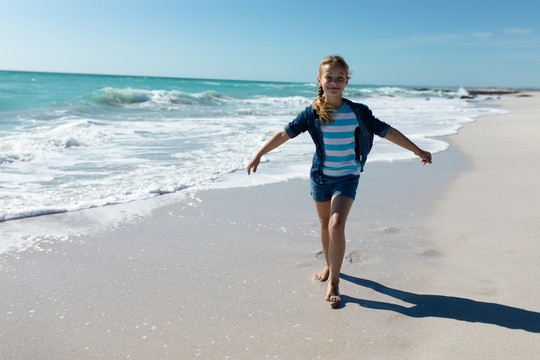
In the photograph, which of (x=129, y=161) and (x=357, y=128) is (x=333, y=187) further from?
(x=129, y=161)

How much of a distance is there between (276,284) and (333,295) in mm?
436

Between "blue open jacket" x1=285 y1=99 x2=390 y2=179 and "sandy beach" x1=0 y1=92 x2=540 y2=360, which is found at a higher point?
"blue open jacket" x1=285 y1=99 x2=390 y2=179

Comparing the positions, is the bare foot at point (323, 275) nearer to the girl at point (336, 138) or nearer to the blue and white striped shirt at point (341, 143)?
the girl at point (336, 138)

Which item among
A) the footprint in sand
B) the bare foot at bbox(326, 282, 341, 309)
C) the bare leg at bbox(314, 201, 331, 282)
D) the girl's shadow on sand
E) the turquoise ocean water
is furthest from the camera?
the turquoise ocean water

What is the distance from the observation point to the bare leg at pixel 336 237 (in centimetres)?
278

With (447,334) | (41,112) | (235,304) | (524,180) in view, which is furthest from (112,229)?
(41,112)

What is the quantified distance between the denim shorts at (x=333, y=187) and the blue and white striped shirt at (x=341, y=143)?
0.04 m

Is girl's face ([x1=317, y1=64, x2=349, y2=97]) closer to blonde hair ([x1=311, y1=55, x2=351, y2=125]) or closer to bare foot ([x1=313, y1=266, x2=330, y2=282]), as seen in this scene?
blonde hair ([x1=311, y1=55, x2=351, y2=125])

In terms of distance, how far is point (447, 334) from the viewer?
239cm

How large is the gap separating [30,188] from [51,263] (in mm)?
2569

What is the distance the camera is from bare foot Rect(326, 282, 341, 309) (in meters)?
2.72

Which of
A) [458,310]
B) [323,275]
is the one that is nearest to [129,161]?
[323,275]

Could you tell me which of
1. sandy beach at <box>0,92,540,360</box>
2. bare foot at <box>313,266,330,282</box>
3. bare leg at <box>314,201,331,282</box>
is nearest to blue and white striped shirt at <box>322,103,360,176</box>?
bare leg at <box>314,201,331,282</box>

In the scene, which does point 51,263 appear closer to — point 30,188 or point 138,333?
point 138,333
